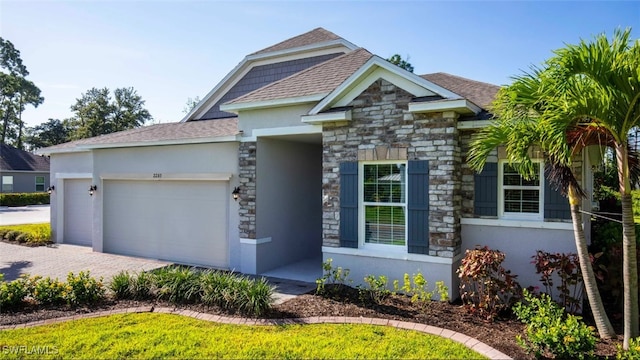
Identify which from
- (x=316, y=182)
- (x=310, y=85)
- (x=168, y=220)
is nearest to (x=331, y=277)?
(x=316, y=182)

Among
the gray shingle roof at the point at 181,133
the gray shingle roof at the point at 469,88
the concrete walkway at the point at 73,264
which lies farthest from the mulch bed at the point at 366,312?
the gray shingle roof at the point at 181,133

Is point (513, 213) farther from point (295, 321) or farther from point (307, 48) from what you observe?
point (307, 48)

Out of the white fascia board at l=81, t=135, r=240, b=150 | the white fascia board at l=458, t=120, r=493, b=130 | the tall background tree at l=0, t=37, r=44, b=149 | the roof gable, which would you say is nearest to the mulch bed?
the white fascia board at l=458, t=120, r=493, b=130

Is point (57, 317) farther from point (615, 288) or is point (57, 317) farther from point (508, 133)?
point (615, 288)

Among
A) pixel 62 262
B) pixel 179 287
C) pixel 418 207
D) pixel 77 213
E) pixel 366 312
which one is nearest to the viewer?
pixel 366 312

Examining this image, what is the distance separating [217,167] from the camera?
38.3ft

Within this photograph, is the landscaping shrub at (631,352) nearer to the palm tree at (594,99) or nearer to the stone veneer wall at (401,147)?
the palm tree at (594,99)

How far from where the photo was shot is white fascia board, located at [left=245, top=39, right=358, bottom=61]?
564 inches

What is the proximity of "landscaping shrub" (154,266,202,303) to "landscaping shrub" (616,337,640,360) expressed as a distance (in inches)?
280

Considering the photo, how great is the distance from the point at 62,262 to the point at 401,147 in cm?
1115

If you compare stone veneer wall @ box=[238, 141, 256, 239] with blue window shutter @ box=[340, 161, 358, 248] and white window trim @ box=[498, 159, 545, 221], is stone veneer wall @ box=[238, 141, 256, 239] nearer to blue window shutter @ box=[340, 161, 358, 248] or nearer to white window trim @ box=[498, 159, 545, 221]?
blue window shutter @ box=[340, 161, 358, 248]

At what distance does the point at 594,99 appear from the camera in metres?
5.41

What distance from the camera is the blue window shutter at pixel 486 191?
8391 millimetres

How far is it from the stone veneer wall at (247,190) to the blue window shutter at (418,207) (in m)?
4.40
